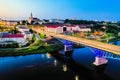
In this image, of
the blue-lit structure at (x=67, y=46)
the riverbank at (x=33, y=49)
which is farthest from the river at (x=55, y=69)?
A: the blue-lit structure at (x=67, y=46)

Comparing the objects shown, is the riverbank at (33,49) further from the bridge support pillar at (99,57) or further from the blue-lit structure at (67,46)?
the bridge support pillar at (99,57)

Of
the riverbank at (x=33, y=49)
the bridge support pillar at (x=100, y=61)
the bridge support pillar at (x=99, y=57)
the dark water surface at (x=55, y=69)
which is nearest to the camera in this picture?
the dark water surface at (x=55, y=69)

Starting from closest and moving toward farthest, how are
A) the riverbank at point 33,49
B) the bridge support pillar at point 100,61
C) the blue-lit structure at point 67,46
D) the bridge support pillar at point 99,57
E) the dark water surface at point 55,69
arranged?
the dark water surface at point 55,69
the bridge support pillar at point 99,57
the bridge support pillar at point 100,61
the riverbank at point 33,49
the blue-lit structure at point 67,46

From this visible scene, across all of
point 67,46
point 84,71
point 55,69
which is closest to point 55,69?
point 55,69

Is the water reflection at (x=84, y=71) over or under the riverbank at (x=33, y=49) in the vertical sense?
under

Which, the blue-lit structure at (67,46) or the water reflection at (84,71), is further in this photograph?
the blue-lit structure at (67,46)

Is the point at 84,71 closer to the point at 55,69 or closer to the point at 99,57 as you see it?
the point at 99,57

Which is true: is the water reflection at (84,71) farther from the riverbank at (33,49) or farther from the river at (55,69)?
the riverbank at (33,49)

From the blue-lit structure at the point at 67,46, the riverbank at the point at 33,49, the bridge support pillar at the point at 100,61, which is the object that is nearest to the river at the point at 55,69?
the bridge support pillar at the point at 100,61

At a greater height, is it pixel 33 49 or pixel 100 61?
pixel 33 49

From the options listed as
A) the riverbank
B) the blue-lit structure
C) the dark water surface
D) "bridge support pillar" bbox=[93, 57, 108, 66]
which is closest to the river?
the dark water surface
